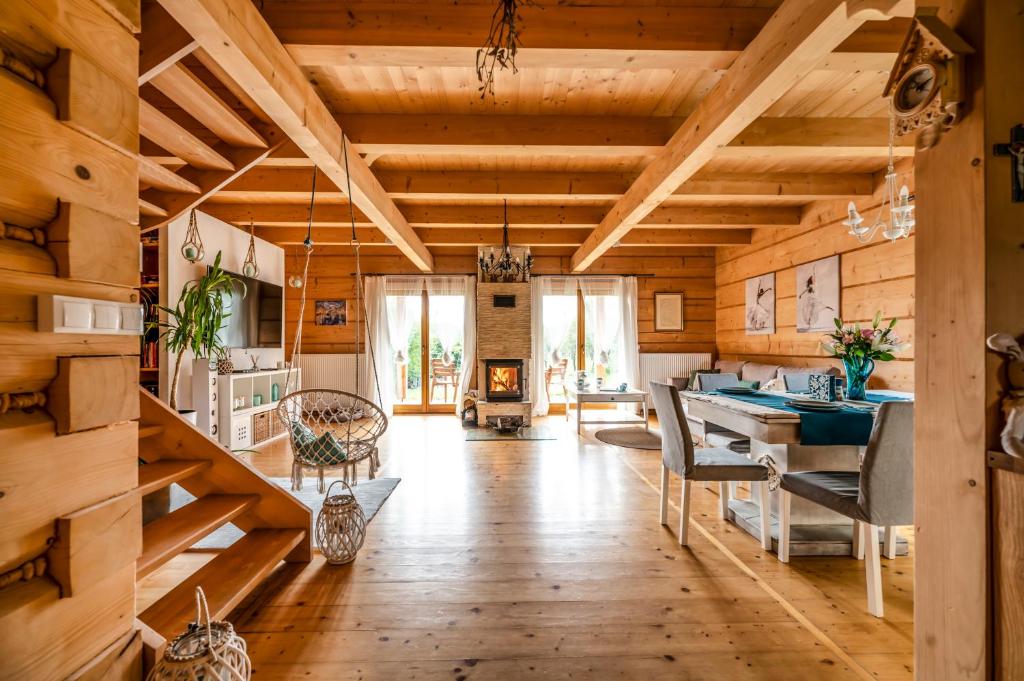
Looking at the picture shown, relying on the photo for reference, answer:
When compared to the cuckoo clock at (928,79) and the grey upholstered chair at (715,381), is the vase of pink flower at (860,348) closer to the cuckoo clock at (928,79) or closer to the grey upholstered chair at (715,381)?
the cuckoo clock at (928,79)

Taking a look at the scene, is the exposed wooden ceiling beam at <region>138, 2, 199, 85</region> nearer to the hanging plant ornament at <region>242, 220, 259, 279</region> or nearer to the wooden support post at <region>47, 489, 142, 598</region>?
the wooden support post at <region>47, 489, 142, 598</region>

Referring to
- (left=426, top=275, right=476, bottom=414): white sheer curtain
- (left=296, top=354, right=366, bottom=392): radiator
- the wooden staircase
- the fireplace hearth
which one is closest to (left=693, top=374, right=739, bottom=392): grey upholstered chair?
the fireplace hearth

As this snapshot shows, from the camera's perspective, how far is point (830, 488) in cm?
208

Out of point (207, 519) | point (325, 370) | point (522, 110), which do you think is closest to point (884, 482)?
point (522, 110)

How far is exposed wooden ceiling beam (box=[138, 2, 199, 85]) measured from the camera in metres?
1.82

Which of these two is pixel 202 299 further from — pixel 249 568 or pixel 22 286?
pixel 22 286

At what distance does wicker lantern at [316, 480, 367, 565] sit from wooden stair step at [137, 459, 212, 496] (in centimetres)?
61

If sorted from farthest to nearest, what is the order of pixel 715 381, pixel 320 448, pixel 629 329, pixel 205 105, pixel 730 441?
pixel 629 329, pixel 715 381, pixel 730 441, pixel 320 448, pixel 205 105

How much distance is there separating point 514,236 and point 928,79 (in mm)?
4955

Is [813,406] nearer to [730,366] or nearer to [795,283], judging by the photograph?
[795,283]

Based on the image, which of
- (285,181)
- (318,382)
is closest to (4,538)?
(285,181)

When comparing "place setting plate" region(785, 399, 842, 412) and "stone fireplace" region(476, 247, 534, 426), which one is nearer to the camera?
"place setting plate" region(785, 399, 842, 412)

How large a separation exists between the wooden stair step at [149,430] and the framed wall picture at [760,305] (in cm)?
622

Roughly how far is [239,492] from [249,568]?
0.44 m
